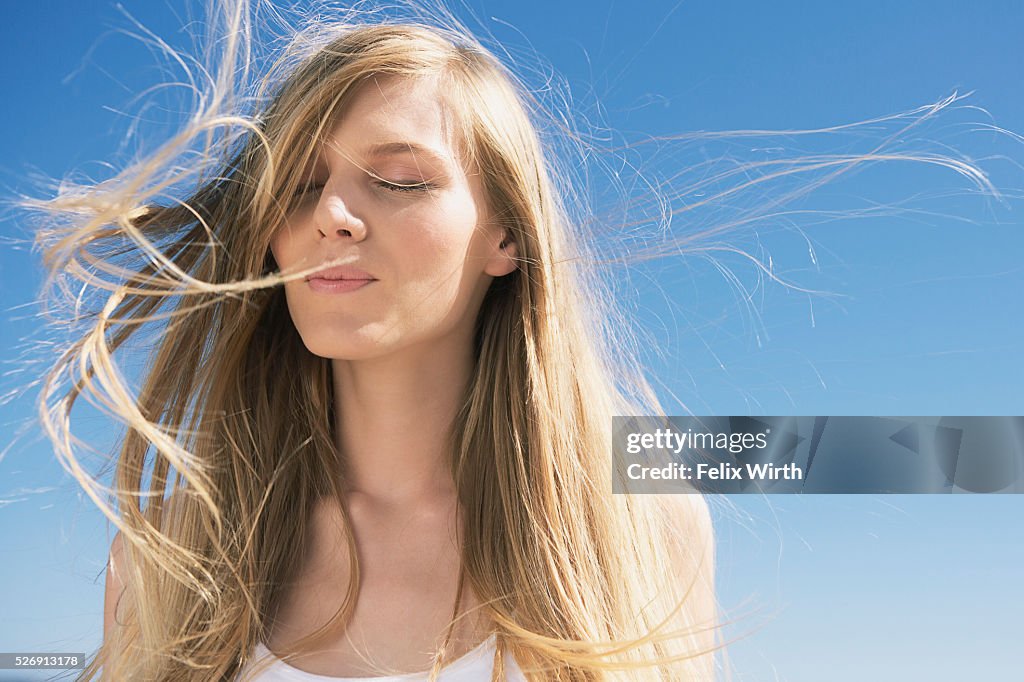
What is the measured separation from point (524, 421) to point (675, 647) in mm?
643

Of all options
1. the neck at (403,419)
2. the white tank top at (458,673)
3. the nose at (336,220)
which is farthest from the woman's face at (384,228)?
the white tank top at (458,673)

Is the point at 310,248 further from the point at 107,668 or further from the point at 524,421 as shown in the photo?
the point at 107,668

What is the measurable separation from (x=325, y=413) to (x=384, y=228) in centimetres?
62

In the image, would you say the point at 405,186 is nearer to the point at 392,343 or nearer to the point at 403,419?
the point at 392,343

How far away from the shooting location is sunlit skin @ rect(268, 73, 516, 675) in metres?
1.93

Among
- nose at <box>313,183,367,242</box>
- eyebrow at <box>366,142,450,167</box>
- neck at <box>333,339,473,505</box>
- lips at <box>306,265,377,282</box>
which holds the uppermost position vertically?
eyebrow at <box>366,142,450,167</box>

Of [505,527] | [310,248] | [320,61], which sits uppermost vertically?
[320,61]

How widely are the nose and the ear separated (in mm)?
360

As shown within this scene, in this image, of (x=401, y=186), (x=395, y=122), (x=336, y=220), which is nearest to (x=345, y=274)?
(x=336, y=220)

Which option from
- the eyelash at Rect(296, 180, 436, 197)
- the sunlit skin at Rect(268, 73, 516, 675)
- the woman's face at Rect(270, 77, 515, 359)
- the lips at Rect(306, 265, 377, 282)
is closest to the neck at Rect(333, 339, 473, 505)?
the sunlit skin at Rect(268, 73, 516, 675)

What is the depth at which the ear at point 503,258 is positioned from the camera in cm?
215

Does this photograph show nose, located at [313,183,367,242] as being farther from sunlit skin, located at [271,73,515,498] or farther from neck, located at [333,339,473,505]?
neck, located at [333,339,473,505]

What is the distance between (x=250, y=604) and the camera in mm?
2045

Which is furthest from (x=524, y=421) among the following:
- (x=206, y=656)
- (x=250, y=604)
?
(x=206, y=656)
